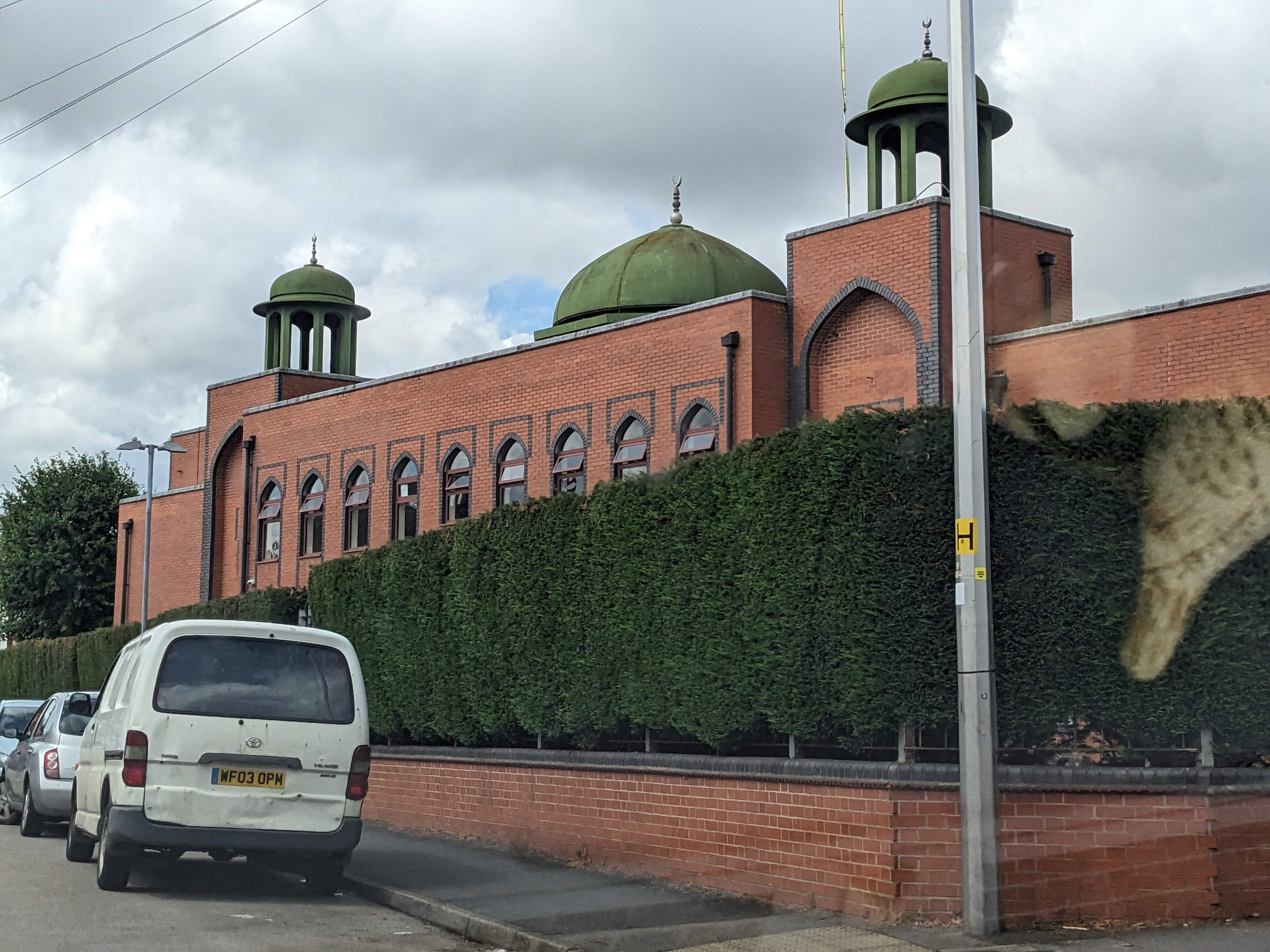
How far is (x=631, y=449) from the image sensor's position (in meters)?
28.2

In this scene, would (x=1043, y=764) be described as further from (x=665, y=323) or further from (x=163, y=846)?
(x=665, y=323)

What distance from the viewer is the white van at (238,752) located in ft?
38.8

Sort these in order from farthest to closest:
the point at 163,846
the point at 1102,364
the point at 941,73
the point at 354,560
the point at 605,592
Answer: the point at 941,73
the point at 1102,364
the point at 354,560
the point at 605,592
the point at 163,846

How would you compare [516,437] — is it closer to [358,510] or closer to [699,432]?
[699,432]

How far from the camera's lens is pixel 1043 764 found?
35.3 feet

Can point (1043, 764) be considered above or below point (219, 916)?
above

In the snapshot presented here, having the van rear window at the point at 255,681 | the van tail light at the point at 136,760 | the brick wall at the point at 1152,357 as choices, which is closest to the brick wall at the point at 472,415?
the brick wall at the point at 1152,357

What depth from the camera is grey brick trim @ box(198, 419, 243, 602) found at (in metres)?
41.2

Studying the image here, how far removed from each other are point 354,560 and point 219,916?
9263mm

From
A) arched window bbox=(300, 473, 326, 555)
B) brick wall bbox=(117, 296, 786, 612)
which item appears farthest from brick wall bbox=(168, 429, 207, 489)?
arched window bbox=(300, 473, 326, 555)

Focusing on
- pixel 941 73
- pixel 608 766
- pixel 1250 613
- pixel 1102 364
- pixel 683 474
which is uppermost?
pixel 941 73

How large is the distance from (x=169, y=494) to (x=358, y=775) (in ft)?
111

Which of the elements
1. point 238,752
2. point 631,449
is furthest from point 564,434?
point 238,752

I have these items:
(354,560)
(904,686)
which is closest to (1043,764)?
(904,686)
